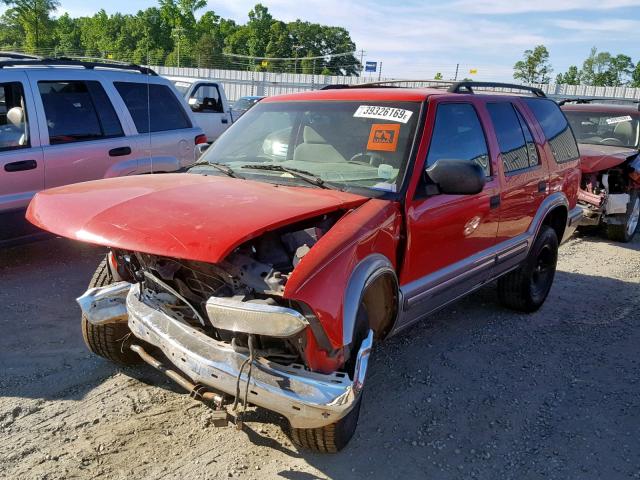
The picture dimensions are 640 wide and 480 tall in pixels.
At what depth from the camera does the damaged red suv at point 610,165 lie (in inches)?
318

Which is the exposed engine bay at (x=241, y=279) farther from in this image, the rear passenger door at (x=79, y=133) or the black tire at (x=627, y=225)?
the black tire at (x=627, y=225)

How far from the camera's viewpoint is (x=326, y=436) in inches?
110

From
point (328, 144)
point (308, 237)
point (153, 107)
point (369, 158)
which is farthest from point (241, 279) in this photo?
point (153, 107)

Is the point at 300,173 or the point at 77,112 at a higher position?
the point at 77,112

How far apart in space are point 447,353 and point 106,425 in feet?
7.93

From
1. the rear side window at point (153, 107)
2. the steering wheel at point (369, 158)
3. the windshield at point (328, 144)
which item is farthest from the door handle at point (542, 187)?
the rear side window at point (153, 107)

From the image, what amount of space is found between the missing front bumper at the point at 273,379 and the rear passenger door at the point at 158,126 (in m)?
3.85

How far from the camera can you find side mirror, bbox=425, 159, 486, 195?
323cm

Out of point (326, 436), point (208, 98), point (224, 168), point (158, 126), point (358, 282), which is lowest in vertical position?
point (326, 436)

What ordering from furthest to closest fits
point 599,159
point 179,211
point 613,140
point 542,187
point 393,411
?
point 613,140
point 599,159
point 542,187
point 393,411
point 179,211

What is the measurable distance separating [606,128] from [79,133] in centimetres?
782

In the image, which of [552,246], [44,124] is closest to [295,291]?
[552,246]

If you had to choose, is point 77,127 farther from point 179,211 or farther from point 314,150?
point 179,211

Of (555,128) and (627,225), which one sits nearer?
(555,128)
